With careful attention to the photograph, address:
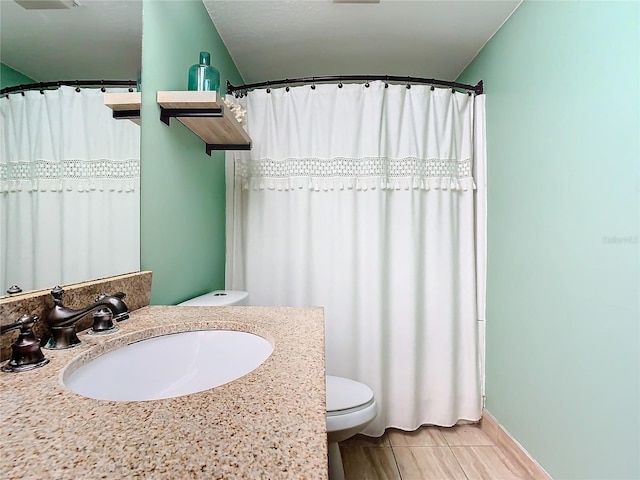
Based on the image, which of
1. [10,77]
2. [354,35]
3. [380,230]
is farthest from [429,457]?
[354,35]

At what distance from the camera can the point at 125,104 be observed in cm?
111

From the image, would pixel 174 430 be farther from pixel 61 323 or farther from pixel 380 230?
pixel 380 230

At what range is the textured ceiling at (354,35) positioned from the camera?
181 cm

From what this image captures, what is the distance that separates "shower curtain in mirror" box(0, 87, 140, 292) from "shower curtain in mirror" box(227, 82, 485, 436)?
949 mm

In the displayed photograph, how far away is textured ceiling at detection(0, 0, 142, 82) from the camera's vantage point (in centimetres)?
75

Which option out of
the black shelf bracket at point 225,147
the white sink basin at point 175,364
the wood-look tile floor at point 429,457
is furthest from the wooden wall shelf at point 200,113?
the wood-look tile floor at point 429,457

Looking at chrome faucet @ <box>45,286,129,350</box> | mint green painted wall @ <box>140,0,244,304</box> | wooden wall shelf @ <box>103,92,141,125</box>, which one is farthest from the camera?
mint green painted wall @ <box>140,0,244,304</box>

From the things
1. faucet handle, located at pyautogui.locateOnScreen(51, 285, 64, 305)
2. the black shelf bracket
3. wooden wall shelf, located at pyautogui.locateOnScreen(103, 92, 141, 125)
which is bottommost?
faucet handle, located at pyautogui.locateOnScreen(51, 285, 64, 305)

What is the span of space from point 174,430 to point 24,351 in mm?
429

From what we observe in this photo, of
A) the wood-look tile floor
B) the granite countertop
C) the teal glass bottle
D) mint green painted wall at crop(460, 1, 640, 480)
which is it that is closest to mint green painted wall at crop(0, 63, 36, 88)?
the granite countertop

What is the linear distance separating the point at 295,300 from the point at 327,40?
5.08 ft

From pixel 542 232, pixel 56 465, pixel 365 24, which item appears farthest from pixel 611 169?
pixel 56 465

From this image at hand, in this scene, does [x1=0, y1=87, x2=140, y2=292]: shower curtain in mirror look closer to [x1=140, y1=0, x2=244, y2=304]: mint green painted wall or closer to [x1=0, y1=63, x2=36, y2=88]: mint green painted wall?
[x1=0, y1=63, x2=36, y2=88]: mint green painted wall

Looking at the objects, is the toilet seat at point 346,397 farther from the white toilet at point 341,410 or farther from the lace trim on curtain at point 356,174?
the lace trim on curtain at point 356,174
